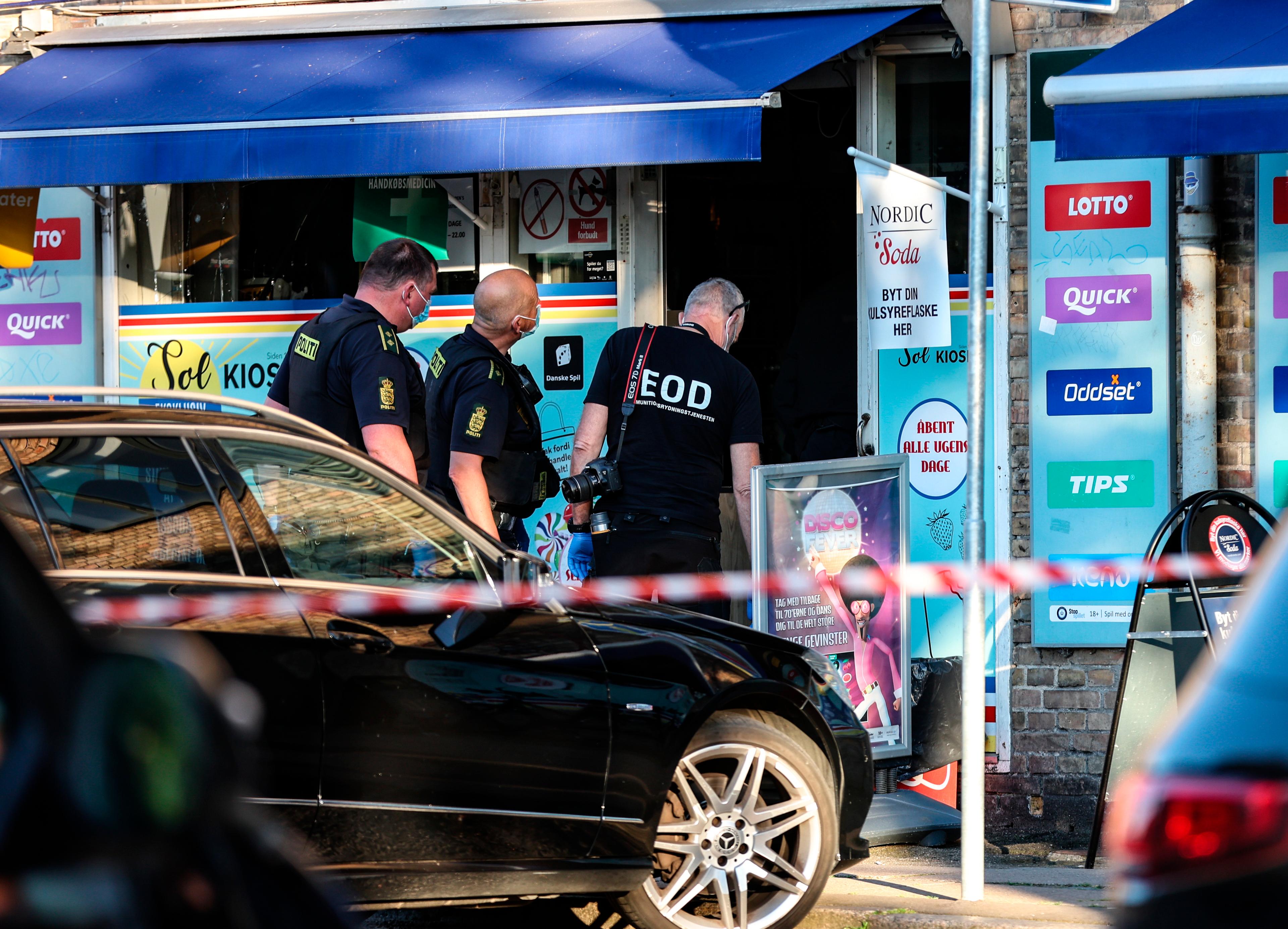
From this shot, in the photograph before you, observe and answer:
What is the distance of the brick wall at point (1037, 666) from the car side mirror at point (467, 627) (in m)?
3.87

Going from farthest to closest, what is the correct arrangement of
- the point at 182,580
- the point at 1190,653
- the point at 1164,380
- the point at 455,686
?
the point at 1164,380, the point at 1190,653, the point at 455,686, the point at 182,580

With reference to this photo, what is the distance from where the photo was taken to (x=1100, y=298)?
24.4ft

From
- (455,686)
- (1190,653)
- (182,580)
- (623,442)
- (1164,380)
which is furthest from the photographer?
(1164,380)

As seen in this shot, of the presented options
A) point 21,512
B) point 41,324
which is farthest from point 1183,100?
point 41,324

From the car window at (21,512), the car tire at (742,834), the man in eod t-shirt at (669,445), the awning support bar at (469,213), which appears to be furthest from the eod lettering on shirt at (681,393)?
the car window at (21,512)

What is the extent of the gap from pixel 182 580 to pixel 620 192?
4780mm

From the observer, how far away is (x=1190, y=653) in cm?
598

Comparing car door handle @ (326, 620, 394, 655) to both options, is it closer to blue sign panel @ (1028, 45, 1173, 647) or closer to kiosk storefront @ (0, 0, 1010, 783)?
kiosk storefront @ (0, 0, 1010, 783)

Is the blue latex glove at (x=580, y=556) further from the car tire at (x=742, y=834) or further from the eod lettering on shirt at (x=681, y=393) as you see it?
the car tire at (x=742, y=834)

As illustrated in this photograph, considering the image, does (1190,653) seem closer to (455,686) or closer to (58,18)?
(455,686)

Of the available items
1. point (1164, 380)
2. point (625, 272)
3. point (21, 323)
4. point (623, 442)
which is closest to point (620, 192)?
point (625, 272)

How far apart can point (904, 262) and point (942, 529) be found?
1939 millimetres

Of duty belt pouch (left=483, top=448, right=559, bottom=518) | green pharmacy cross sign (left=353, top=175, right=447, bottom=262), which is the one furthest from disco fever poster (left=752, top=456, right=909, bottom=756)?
green pharmacy cross sign (left=353, top=175, right=447, bottom=262)

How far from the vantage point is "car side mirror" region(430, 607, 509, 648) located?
422cm
